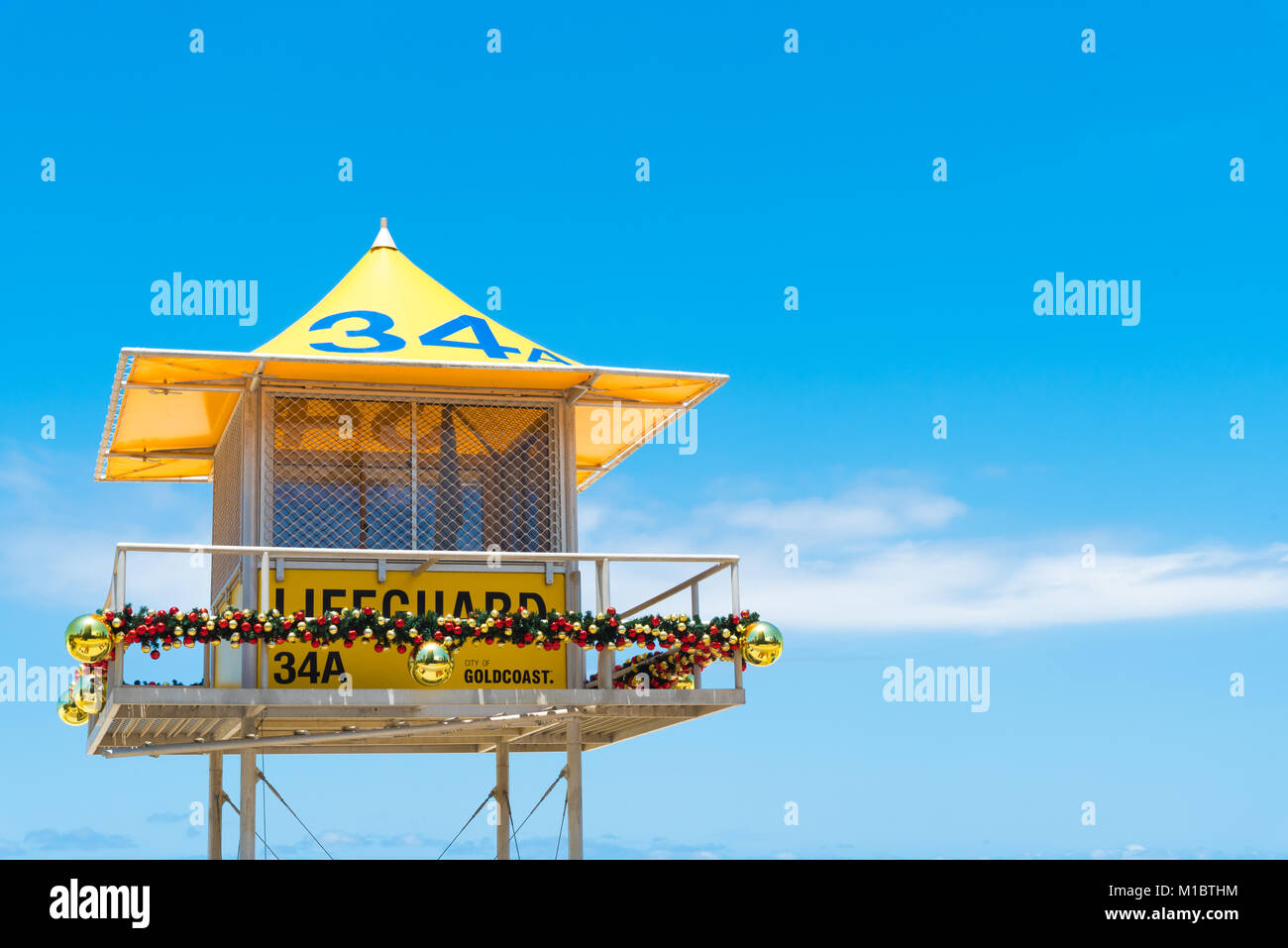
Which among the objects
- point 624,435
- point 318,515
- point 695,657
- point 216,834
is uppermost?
point 624,435

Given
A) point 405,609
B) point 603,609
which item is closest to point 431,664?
point 405,609

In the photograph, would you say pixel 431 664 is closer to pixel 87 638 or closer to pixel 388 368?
pixel 87 638

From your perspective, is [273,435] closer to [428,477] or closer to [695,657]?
[428,477]

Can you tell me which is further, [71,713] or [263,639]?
[71,713]

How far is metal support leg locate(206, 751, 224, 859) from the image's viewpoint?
22.0 metres

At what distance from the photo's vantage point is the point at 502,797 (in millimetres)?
22891

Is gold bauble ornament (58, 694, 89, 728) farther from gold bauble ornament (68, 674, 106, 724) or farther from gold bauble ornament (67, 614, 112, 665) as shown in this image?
gold bauble ornament (67, 614, 112, 665)

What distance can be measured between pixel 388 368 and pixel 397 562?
2.14 m

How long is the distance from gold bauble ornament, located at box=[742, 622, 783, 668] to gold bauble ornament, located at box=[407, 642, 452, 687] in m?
3.18

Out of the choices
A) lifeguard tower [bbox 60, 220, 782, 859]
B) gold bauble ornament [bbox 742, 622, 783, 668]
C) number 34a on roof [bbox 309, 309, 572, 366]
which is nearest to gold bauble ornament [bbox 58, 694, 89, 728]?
lifeguard tower [bbox 60, 220, 782, 859]
